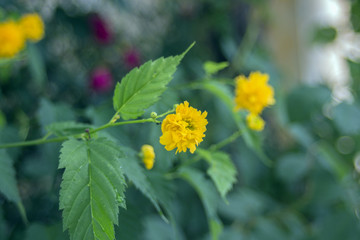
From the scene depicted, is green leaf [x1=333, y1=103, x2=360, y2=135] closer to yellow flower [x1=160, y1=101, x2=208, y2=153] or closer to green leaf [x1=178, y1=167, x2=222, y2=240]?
green leaf [x1=178, y1=167, x2=222, y2=240]

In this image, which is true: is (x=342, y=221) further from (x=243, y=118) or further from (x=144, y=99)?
(x=144, y=99)

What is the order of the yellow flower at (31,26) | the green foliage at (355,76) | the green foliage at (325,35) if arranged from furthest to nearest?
1. the green foliage at (325,35)
2. the green foliage at (355,76)
3. the yellow flower at (31,26)

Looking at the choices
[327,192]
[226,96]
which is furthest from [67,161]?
[327,192]

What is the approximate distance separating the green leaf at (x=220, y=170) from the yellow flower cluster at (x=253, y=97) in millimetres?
98

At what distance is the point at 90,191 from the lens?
0.46 m

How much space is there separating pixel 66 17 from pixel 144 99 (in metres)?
1.13

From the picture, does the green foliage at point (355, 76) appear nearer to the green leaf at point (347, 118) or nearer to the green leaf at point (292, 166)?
the green leaf at point (347, 118)

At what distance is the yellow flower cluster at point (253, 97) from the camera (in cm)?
73

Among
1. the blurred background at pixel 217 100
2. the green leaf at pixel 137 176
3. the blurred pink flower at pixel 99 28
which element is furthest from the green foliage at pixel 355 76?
the green leaf at pixel 137 176

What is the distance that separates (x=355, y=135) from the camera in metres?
1.26

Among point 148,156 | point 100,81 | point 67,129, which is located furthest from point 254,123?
point 100,81

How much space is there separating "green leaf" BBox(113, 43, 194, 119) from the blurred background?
0.19 metres

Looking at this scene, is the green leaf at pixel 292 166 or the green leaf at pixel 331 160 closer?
the green leaf at pixel 331 160

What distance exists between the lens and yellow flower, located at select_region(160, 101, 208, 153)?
469 millimetres
